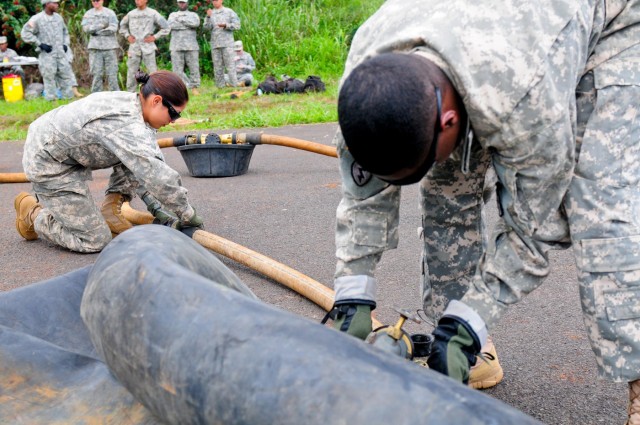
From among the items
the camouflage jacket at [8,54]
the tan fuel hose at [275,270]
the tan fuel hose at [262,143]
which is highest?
the tan fuel hose at [262,143]

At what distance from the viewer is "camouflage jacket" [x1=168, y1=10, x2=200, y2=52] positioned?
15.4 meters

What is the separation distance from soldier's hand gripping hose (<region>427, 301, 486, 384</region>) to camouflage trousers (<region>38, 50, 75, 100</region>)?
13949 mm

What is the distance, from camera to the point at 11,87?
15.4 meters

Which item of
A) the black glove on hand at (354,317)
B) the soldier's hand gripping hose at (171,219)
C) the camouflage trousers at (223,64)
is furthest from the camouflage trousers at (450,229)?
the camouflage trousers at (223,64)

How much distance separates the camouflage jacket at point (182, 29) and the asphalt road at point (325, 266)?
288 inches

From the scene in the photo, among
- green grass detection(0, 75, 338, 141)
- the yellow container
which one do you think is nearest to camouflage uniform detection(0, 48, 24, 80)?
the yellow container

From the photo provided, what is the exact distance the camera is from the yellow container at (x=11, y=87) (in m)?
15.3

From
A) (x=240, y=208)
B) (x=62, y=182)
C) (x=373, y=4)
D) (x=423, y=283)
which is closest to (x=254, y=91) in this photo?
(x=373, y=4)

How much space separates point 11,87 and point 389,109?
598 inches

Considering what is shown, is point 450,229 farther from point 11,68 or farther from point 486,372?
point 11,68

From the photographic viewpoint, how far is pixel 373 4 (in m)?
19.1

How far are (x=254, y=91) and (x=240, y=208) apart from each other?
793cm

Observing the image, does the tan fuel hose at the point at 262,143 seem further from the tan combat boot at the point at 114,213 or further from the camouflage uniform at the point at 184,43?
the camouflage uniform at the point at 184,43

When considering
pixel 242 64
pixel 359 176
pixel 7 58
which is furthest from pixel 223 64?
pixel 359 176
